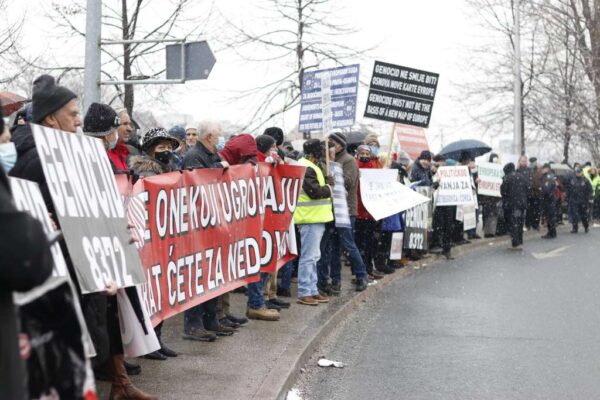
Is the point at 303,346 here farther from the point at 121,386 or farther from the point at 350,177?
the point at 350,177

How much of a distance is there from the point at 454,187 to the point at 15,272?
16119 millimetres

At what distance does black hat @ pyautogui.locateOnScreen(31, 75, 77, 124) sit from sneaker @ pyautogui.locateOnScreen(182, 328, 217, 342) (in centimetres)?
343

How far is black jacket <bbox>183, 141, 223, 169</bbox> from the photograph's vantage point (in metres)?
7.77

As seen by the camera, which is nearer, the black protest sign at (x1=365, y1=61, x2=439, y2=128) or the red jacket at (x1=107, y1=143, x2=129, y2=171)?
the red jacket at (x1=107, y1=143, x2=129, y2=171)

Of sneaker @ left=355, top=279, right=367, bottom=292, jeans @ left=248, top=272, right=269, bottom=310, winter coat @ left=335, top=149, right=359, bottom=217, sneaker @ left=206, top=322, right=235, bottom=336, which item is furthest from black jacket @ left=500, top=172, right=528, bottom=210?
sneaker @ left=206, top=322, right=235, bottom=336

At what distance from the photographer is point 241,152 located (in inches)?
338

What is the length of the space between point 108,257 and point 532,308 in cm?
719

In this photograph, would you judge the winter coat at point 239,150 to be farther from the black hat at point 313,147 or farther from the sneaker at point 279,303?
the sneaker at point 279,303

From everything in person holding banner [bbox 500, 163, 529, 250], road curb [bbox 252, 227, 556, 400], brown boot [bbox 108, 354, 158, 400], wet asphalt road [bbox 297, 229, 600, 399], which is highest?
person holding banner [bbox 500, 163, 529, 250]

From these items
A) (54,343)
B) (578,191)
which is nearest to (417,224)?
(578,191)

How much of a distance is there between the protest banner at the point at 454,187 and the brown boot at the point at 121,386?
12.8m

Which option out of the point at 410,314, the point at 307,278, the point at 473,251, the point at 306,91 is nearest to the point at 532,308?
the point at 410,314

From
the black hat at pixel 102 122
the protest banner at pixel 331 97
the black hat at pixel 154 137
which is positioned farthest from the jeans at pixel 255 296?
the protest banner at pixel 331 97

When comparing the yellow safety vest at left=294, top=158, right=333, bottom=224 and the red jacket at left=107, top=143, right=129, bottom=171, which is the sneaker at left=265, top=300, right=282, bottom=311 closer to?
the yellow safety vest at left=294, top=158, right=333, bottom=224
